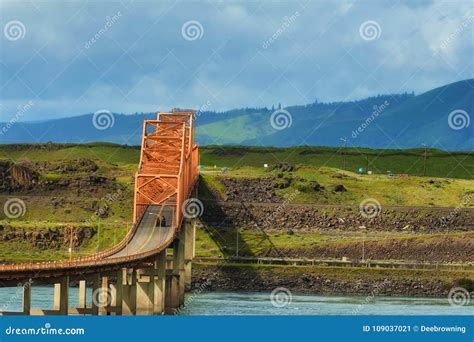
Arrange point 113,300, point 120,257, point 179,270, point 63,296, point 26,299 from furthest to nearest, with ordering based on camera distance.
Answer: point 179,270 < point 113,300 < point 120,257 < point 63,296 < point 26,299

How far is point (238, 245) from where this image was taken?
186m

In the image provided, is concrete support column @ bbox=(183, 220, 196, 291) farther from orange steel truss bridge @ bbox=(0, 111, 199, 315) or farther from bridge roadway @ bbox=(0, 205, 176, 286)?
bridge roadway @ bbox=(0, 205, 176, 286)

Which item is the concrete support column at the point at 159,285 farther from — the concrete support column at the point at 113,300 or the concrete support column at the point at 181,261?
the concrete support column at the point at 181,261

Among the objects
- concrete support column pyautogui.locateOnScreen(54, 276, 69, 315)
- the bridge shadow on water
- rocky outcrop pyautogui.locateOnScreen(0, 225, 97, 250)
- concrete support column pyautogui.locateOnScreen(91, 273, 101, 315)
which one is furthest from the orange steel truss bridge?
rocky outcrop pyautogui.locateOnScreen(0, 225, 97, 250)

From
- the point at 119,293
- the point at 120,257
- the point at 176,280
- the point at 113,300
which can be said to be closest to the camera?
the point at 120,257

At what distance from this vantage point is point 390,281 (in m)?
163

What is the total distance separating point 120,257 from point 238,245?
7950 cm

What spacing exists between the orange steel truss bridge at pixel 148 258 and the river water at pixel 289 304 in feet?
12.7

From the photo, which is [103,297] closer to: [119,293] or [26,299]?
[119,293]

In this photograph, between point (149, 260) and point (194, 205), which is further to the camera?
point (194, 205)

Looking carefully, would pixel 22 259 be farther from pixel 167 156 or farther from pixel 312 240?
pixel 312 240

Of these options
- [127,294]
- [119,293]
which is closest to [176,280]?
[127,294]
